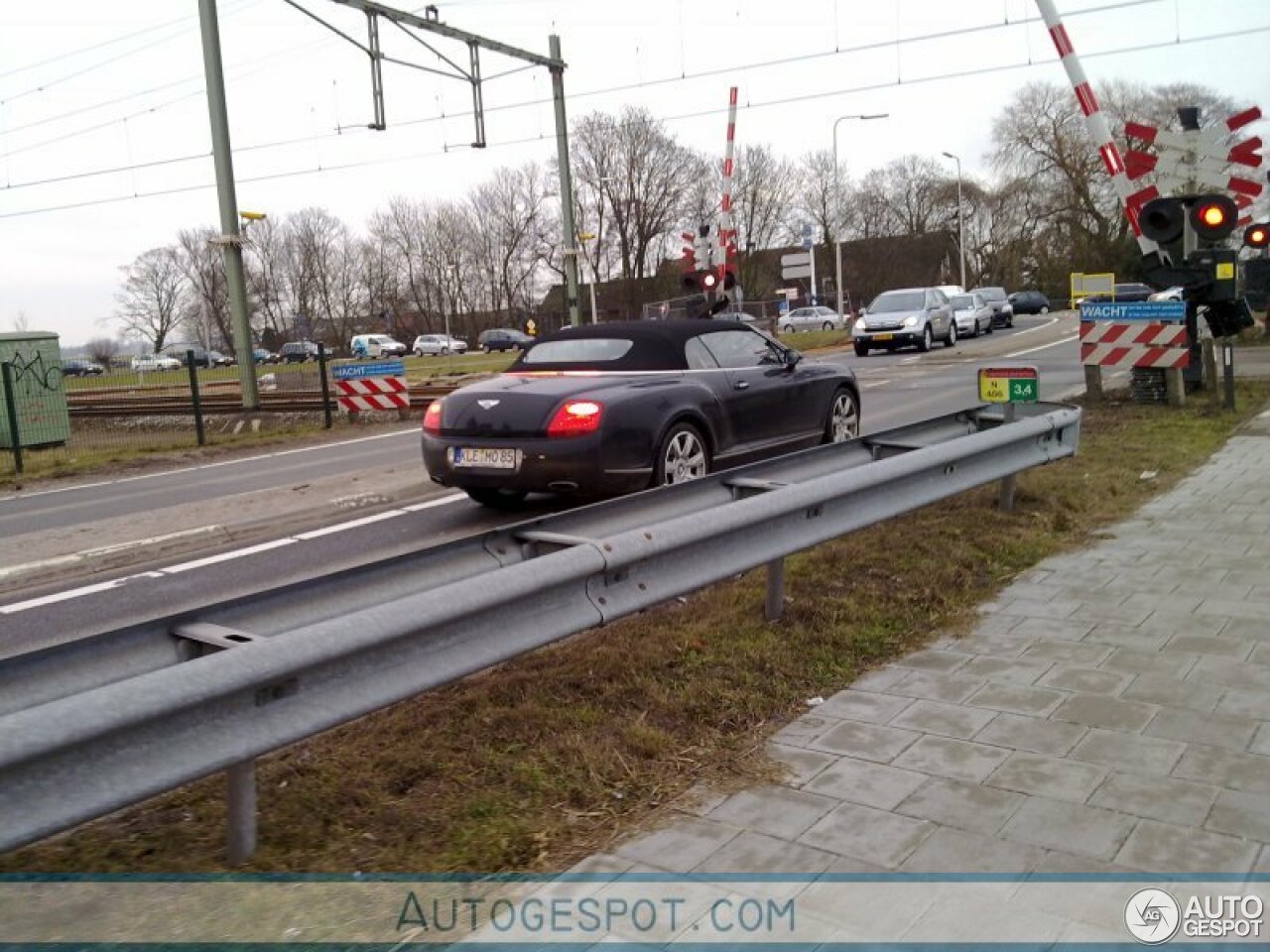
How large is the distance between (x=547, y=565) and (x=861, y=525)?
2172mm

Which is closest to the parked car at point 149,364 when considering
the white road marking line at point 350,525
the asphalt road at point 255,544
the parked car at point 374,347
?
the asphalt road at point 255,544

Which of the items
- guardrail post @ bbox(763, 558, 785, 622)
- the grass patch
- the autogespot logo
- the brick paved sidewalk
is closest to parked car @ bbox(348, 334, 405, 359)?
the grass patch

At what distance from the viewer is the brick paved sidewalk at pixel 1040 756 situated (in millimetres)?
3057

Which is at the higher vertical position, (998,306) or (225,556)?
(998,306)

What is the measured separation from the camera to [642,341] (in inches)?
346

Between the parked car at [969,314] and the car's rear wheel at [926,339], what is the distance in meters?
4.77

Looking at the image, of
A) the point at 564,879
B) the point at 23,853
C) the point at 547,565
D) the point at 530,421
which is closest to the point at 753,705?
the point at 547,565

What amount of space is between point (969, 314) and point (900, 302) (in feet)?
22.3

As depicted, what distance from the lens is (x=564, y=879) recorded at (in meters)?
2.98

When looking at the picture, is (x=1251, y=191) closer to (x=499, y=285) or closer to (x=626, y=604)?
(x=626, y=604)

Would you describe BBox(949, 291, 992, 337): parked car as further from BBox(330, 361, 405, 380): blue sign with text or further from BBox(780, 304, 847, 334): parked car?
BBox(330, 361, 405, 380): blue sign with text

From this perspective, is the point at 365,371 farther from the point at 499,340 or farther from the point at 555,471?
the point at 499,340

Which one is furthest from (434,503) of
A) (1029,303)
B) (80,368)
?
(1029,303)

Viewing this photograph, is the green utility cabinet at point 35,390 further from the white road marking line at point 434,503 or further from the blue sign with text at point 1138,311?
the blue sign with text at point 1138,311
